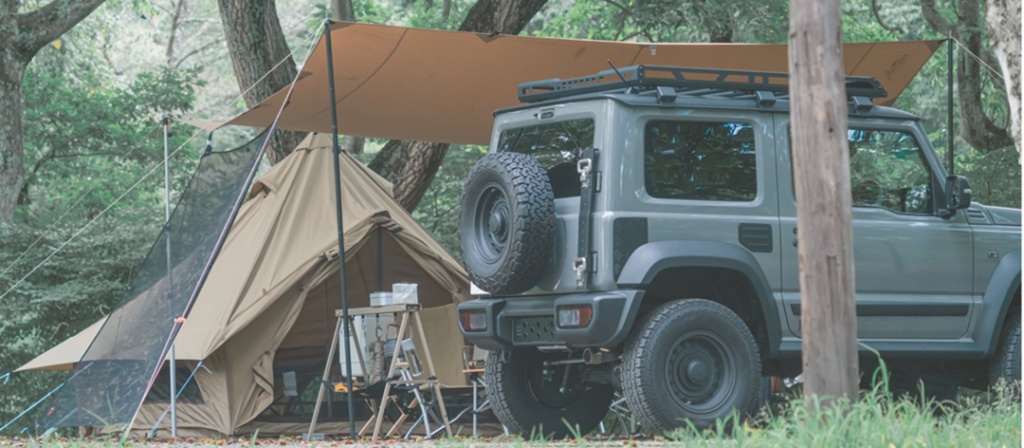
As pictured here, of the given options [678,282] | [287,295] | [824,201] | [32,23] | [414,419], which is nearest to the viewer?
[824,201]

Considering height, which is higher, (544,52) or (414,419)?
(544,52)

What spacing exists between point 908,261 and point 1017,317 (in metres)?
0.88

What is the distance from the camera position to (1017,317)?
19.6ft

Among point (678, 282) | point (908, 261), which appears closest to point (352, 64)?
point (678, 282)

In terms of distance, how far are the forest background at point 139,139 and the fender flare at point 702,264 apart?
3.23 m

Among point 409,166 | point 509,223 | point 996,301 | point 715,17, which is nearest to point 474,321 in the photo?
point 509,223

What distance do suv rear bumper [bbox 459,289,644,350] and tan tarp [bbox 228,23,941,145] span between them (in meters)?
1.90

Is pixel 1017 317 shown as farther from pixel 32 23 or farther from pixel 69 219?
pixel 69 219

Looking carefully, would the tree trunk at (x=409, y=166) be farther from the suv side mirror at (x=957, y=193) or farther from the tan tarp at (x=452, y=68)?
the suv side mirror at (x=957, y=193)

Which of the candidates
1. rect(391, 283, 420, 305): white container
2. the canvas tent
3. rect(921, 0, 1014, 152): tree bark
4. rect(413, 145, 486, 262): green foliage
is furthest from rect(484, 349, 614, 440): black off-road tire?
rect(413, 145, 486, 262): green foliage

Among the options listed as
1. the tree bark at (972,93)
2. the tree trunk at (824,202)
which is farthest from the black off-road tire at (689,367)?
the tree bark at (972,93)

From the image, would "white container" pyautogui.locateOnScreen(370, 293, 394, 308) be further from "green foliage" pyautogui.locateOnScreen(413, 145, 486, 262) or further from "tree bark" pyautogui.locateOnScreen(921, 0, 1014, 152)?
"tree bark" pyautogui.locateOnScreen(921, 0, 1014, 152)

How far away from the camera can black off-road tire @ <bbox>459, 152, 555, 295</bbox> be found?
5055 mm

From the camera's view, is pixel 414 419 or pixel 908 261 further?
pixel 414 419
